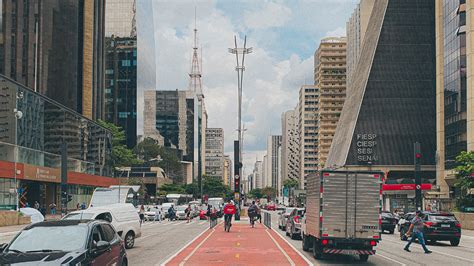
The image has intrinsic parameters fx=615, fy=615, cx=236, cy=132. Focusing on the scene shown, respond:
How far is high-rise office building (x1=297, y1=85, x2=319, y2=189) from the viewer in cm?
19512

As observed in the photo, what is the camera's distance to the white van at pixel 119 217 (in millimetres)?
22453

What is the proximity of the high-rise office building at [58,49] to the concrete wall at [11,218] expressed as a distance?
3445cm

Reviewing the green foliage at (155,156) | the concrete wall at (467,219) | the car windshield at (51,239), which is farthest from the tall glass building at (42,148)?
the green foliage at (155,156)

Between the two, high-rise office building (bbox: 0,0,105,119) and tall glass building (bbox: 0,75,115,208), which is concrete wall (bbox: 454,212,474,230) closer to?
tall glass building (bbox: 0,75,115,208)

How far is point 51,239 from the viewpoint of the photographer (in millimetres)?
10961

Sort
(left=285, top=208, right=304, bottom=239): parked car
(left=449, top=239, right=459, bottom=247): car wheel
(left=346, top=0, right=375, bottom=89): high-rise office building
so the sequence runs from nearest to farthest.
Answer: (left=449, top=239, right=459, bottom=247): car wheel, (left=285, top=208, right=304, bottom=239): parked car, (left=346, top=0, right=375, bottom=89): high-rise office building

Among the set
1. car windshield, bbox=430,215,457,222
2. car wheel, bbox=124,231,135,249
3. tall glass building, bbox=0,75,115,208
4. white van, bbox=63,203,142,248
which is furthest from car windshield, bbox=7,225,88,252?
tall glass building, bbox=0,75,115,208

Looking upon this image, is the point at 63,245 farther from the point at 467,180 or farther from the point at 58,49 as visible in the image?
the point at 58,49

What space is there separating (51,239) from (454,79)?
228 ft

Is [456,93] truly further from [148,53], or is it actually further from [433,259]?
[148,53]

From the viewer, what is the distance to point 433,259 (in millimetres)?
20797

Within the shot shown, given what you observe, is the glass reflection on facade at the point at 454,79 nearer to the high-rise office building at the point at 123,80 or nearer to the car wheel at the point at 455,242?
the car wheel at the point at 455,242

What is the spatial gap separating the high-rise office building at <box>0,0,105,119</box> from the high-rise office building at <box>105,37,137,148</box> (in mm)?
17165

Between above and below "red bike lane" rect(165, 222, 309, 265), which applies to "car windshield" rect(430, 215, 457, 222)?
above
